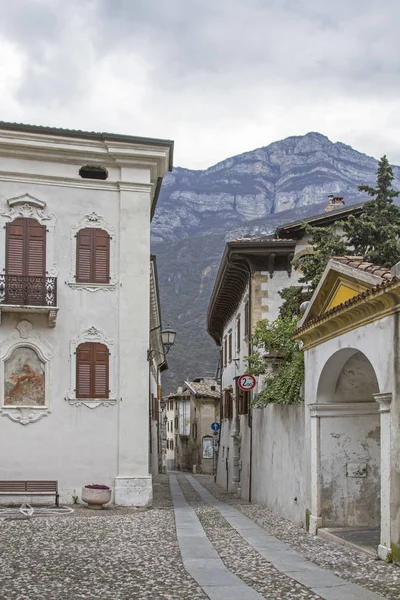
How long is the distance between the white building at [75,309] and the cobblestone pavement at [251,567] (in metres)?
4.81

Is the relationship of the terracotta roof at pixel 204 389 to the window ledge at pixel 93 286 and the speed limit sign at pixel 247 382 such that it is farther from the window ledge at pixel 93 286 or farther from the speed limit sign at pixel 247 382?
the window ledge at pixel 93 286

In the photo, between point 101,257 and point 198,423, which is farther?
point 198,423

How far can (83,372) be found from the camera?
66.7ft

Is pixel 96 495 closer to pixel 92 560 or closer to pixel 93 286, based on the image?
pixel 93 286

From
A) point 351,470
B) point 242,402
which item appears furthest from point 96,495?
point 242,402

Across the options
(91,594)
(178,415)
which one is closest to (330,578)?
(91,594)

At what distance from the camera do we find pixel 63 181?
2072 cm

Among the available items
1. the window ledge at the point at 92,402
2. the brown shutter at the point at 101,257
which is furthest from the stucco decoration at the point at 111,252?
the window ledge at the point at 92,402

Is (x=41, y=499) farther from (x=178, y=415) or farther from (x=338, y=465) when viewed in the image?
(x=178, y=415)

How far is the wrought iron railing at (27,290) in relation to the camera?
19.8 m

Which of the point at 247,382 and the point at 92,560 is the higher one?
the point at 247,382

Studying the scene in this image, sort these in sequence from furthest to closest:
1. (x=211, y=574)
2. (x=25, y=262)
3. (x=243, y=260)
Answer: (x=243, y=260) < (x=25, y=262) < (x=211, y=574)

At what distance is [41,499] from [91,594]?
11.3 metres

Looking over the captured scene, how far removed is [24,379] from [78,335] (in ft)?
5.76
